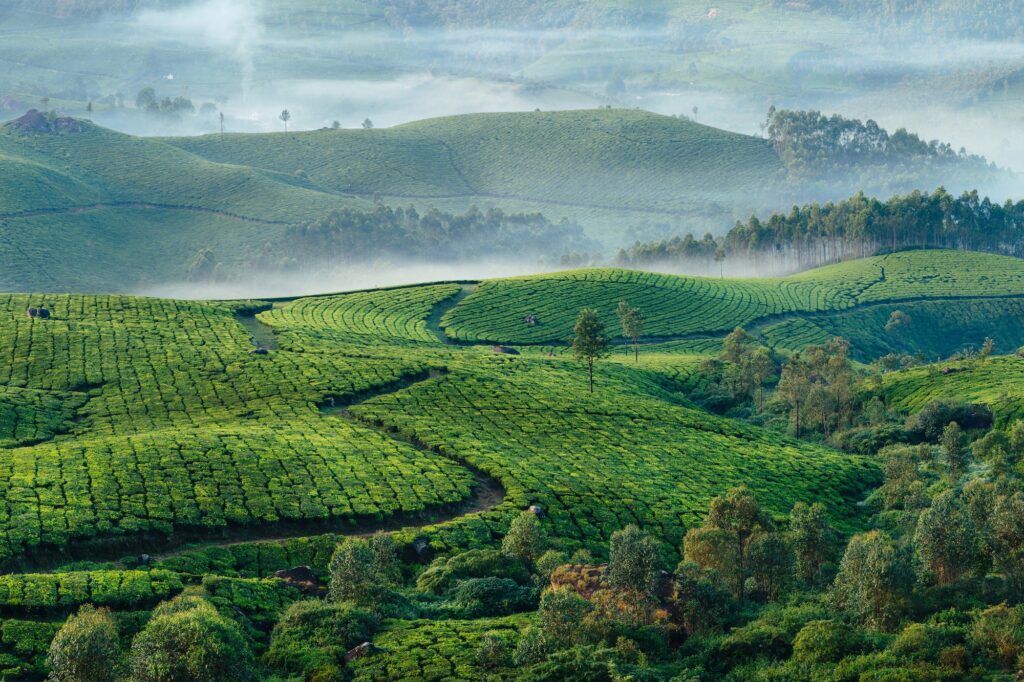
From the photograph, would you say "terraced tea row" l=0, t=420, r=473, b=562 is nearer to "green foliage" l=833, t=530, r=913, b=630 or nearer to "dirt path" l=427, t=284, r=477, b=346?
"green foliage" l=833, t=530, r=913, b=630

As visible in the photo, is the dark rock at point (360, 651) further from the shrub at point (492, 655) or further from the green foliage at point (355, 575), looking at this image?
the shrub at point (492, 655)

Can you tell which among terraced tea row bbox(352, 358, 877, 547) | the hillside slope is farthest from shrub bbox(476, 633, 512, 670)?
the hillside slope

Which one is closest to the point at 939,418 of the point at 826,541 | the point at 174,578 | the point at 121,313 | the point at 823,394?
the point at 823,394

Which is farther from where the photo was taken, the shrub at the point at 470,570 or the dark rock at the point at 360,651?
the shrub at the point at 470,570

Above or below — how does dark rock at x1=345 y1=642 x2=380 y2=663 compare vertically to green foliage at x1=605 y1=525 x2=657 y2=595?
below

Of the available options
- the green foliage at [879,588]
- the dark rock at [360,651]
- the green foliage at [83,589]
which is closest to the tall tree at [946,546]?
the green foliage at [879,588]

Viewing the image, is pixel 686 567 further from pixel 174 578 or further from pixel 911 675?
pixel 174 578
